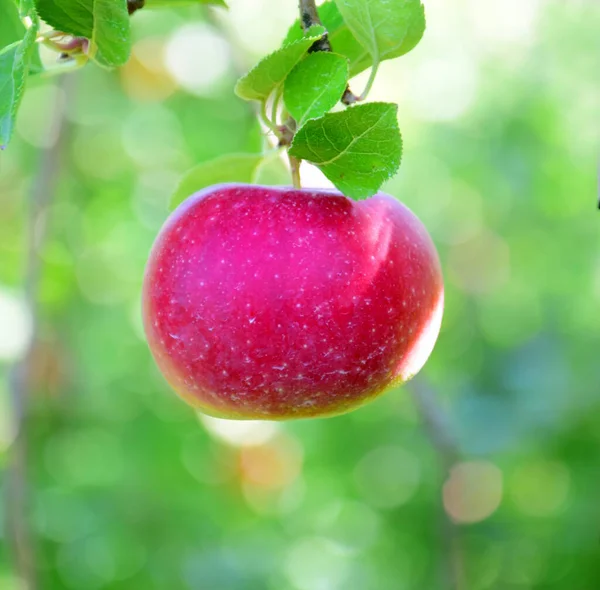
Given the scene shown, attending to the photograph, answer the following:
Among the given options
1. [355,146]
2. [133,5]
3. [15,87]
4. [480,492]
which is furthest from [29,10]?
[480,492]

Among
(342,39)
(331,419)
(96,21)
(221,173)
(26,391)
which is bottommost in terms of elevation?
(331,419)

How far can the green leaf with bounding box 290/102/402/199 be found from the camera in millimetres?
691

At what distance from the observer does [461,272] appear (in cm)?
400

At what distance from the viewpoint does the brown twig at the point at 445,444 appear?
5.45 feet

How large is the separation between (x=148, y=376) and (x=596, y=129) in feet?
6.95

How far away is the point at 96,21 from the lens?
2.40 ft

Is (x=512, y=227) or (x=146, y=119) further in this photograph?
(x=512, y=227)

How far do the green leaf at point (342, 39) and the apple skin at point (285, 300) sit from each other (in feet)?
0.60

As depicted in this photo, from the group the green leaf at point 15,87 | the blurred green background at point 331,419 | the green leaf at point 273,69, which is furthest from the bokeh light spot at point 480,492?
the green leaf at point 15,87

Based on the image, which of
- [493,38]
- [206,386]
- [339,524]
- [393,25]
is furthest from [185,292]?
[493,38]

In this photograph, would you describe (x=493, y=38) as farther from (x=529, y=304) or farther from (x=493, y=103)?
(x=529, y=304)

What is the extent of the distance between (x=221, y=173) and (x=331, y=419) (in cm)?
241

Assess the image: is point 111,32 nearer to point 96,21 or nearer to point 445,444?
point 96,21

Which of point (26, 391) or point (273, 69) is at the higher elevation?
point (273, 69)
